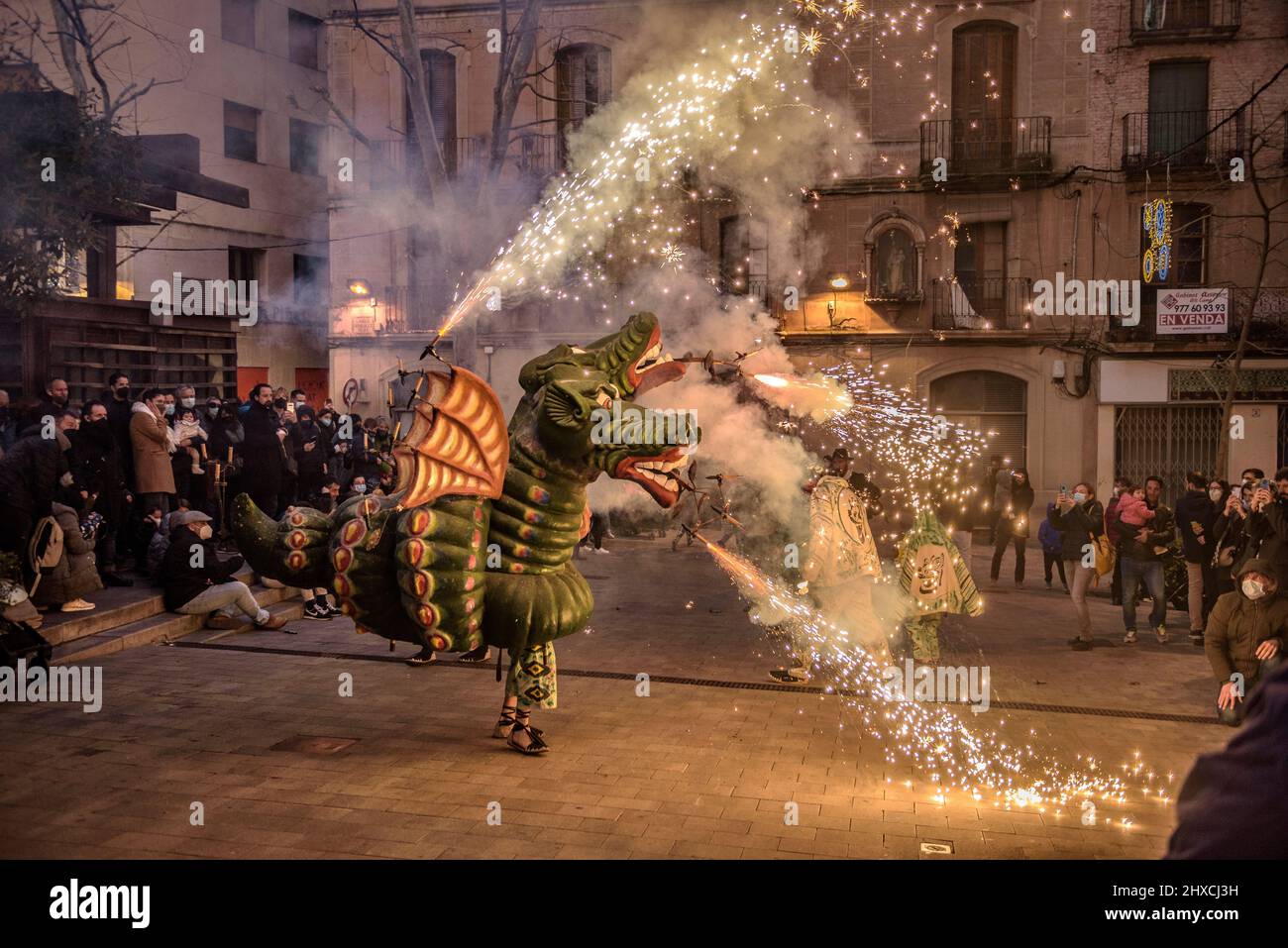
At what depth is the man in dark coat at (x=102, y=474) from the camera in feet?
34.3

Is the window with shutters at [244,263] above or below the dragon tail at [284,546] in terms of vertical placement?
above

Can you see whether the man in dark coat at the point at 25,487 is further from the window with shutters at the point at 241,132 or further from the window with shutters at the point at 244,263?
the window with shutters at the point at 244,263

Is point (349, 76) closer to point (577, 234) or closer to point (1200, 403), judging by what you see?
point (577, 234)

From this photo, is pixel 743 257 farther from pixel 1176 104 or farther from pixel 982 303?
pixel 1176 104

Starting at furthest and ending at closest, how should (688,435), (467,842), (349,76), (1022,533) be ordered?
1. (349,76)
2. (1022,533)
3. (688,435)
4. (467,842)

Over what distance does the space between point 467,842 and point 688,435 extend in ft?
8.54

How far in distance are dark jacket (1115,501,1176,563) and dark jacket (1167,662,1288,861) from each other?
10.7 metres

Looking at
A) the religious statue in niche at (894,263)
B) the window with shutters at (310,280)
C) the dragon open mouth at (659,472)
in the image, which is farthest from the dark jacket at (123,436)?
the window with shutters at (310,280)

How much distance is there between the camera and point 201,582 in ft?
34.0

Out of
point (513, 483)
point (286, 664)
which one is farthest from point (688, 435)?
point (286, 664)

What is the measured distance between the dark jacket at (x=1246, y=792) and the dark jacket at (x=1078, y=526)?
1046cm

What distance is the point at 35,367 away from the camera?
13.9 meters

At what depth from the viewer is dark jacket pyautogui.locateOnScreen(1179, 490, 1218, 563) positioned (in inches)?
433

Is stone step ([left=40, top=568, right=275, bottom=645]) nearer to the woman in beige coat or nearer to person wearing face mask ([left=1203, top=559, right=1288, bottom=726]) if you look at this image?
the woman in beige coat
